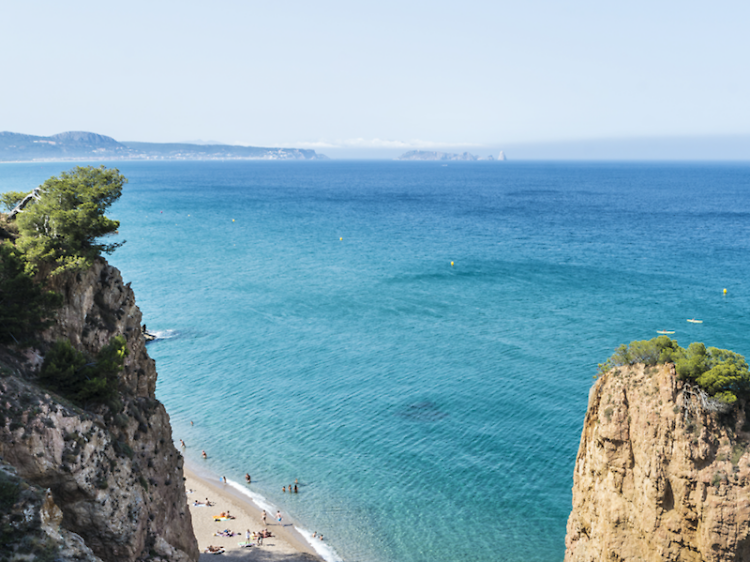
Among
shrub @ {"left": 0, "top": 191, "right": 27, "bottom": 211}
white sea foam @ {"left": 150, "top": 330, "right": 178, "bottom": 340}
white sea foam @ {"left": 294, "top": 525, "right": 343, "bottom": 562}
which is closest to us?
shrub @ {"left": 0, "top": 191, "right": 27, "bottom": 211}

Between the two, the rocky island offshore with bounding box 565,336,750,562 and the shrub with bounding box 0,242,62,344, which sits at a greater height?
the shrub with bounding box 0,242,62,344

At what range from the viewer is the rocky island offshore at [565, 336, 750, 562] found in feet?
66.2

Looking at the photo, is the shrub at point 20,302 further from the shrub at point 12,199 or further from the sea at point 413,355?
the sea at point 413,355

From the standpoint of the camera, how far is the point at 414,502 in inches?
1508

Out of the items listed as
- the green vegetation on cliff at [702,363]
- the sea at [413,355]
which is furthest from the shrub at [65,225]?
the green vegetation on cliff at [702,363]

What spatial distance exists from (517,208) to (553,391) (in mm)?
126544

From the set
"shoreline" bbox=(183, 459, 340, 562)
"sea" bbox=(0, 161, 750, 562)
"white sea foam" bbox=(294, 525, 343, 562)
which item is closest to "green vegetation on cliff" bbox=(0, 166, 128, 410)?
"shoreline" bbox=(183, 459, 340, 562)

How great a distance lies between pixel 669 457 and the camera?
20.8 m

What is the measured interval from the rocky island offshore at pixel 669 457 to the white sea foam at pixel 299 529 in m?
16.5

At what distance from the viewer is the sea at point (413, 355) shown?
125 feet

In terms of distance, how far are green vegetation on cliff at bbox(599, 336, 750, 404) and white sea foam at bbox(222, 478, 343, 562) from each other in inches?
839

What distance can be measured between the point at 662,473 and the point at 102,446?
20.8 metres

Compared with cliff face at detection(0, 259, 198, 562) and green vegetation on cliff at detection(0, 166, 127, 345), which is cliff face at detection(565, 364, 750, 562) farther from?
green vegetation on cliff at detection(0, 166, 127, 345)

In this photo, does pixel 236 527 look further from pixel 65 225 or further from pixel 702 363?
pixel 702 363
